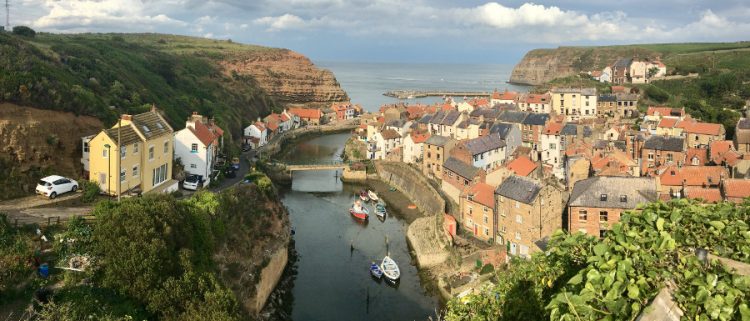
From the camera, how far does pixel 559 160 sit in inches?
1929

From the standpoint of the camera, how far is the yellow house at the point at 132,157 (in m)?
26.7

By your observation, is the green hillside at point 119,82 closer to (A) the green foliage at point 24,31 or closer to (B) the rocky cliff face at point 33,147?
(A) the green foliage at point 24,31

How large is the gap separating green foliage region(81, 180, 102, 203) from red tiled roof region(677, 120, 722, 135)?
44.9 m

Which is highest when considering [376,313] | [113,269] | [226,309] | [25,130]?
[25,130]

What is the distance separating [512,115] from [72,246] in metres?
45.8

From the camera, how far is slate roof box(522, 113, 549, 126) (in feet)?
175

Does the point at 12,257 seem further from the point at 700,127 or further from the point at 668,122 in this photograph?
the point at 668,122

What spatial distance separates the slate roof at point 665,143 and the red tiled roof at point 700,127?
5.67 m

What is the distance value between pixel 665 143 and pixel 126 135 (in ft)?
121

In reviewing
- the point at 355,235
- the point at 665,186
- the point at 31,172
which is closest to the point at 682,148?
the point at 665,186

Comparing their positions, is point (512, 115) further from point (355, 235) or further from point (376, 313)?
point (376, 313)

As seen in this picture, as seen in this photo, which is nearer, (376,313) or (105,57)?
(376,313)

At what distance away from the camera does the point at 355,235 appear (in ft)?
121

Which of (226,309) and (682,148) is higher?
(682,148)
